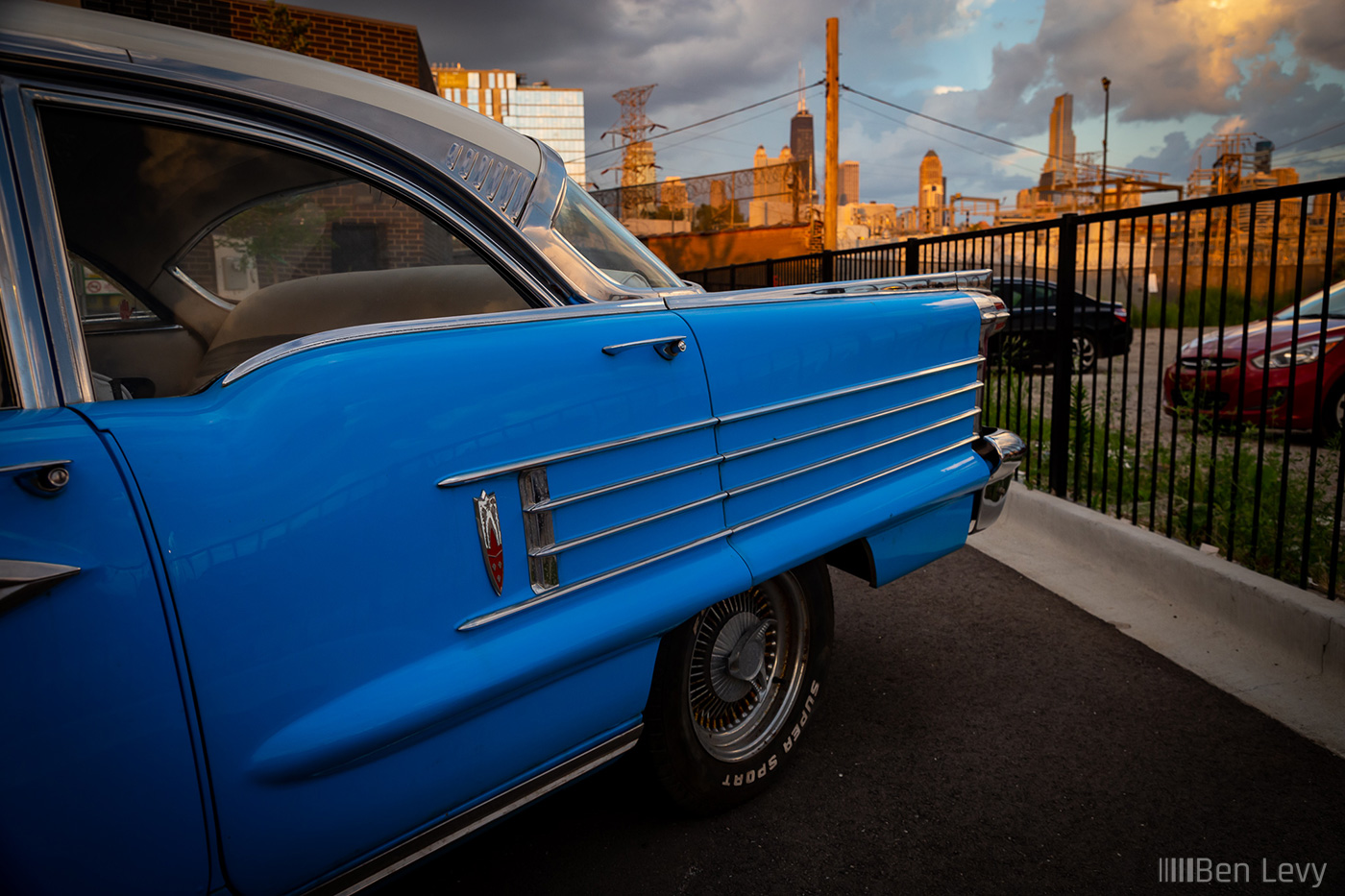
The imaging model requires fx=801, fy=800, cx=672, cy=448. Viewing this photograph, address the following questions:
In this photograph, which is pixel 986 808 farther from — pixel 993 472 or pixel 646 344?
pixel 646 344

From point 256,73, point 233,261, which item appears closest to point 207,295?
point 233,261

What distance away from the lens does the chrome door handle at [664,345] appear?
171 centimetres

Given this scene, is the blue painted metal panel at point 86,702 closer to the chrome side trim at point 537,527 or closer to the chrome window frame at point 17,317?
the chrome window frame at point 17,317

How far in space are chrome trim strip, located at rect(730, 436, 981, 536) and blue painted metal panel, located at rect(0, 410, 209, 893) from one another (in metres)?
1.22

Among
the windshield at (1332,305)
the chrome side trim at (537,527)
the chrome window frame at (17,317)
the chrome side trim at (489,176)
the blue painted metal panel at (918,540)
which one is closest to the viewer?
the chrome window frame at (17,317)

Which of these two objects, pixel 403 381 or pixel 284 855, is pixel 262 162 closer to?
pixel 403 381

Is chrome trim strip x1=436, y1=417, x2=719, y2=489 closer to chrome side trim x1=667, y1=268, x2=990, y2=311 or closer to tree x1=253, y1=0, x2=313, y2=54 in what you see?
chrome side trim x1=667, y1=268, x2=990, y2=311

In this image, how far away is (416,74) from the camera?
14.3 m

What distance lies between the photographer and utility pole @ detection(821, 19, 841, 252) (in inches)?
840

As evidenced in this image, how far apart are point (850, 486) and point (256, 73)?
1.72 meters

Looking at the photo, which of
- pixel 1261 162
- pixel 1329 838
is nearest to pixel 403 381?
pixel 1329 838

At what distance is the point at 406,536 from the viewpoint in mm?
1385

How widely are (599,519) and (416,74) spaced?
14978 millimetres

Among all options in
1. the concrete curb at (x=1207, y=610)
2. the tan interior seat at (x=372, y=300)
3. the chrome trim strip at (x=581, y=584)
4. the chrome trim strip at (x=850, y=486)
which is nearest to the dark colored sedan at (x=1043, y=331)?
the chrome trim strip at (x=850, y=486)
